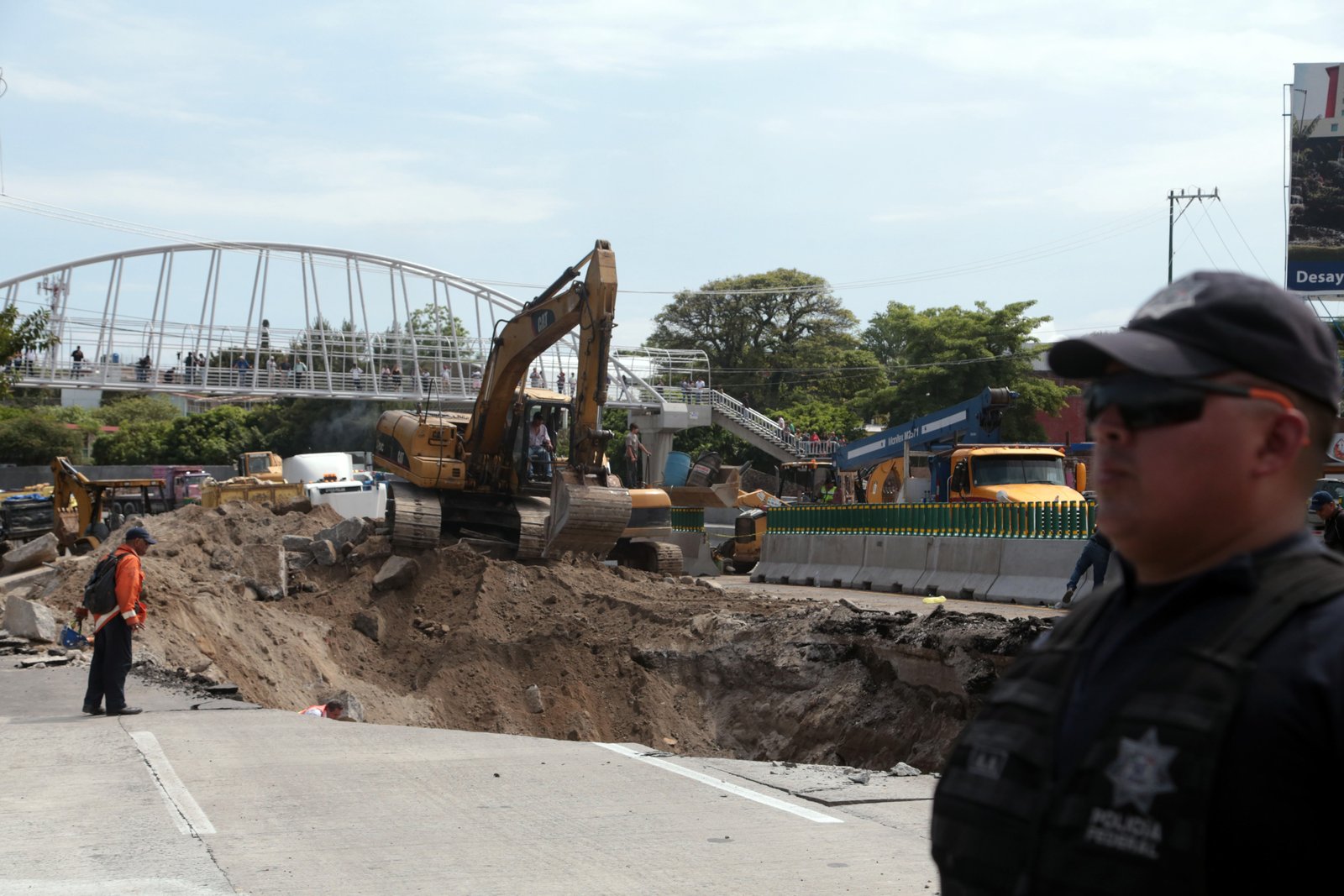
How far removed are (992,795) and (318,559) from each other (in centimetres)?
2377

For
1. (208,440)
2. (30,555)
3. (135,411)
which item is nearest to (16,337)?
(30,555)

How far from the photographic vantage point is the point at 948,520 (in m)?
23.1

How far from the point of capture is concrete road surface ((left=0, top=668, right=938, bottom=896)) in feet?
21.0

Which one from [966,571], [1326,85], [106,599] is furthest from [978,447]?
[1326,85]

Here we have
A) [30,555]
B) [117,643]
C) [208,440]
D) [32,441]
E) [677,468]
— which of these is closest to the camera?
[117,643]

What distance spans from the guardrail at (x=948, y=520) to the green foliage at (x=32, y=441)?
59.7 metres

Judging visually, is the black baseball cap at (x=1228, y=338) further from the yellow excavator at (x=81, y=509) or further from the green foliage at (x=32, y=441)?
the green foliage at (x=32, y=441)

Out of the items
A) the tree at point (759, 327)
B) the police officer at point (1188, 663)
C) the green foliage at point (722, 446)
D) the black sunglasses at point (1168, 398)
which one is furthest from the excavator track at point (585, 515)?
the tree at point (759, 327)

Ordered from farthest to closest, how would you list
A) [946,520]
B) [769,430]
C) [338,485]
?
[769,430] < [338,485] < [946,520]

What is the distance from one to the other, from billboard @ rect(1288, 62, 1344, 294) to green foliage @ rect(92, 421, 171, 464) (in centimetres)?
5885

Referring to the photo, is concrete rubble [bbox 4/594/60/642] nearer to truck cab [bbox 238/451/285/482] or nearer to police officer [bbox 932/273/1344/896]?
police officer [bbox 932/273/1344/896]

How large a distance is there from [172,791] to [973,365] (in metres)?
55.3

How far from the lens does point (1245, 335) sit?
5.77 feet

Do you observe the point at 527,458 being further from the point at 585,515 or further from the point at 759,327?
the point at 759,327
